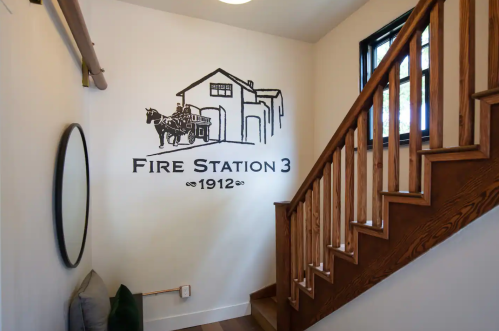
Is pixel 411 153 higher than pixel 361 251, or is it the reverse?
pixel 411 153

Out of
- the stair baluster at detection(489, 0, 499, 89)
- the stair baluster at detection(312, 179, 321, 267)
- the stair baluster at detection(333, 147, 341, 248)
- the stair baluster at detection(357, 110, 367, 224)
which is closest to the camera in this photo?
the stair baluster at detection(489, 0, 499, 89)

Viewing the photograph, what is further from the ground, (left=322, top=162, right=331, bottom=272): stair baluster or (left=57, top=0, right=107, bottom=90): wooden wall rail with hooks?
(left=57, top=0, right=107, bottom=90): wooden wall rail with hooks

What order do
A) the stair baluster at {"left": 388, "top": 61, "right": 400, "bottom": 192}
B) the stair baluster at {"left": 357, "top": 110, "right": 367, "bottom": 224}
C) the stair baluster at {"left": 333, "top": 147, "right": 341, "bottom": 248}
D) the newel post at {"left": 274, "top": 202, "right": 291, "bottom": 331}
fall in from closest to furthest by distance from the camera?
the stair baluster at {"left": 388, "top": 61, "right": 400, "bottom": 192}
the stair baluster at {"left": 357, "top": 110, "right": 367, "bottom": 224}
the stair baluster at {"left": 333, "top": 147, "right": 341, "bottom": 248}
the newel post at {"left": 274, "top": 202, "right": 291, "bottom": 331}

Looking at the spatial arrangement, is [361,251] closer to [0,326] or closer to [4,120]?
[0,326]

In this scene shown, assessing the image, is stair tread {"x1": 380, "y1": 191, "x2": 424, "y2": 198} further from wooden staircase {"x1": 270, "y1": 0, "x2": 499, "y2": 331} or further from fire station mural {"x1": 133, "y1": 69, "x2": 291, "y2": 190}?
fire station mural {"x1": 133, "y1": 69, "x2": 291, "y2": 190}

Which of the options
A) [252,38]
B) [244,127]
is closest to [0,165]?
[244,127]

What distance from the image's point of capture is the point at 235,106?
2547mm

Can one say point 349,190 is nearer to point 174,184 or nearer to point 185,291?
point 174,184

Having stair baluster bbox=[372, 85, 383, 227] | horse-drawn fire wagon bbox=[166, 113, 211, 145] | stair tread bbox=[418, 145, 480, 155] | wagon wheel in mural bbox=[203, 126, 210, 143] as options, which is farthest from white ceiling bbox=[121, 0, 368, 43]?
stair tread bbox=[418, 145, 480, 155]

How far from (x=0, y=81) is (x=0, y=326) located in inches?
30.5

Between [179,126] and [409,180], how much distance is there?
6.36ft

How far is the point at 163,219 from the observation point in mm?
2293

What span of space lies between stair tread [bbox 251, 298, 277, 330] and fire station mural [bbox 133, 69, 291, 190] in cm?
123

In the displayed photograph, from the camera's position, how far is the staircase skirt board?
833 mm
